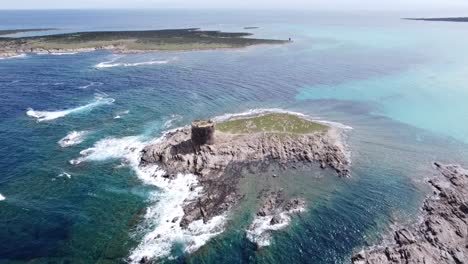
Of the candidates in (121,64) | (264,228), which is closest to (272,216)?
(264,228)

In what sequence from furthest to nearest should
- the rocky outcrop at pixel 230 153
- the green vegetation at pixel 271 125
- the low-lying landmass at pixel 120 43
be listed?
the low-lying landmass at pixel 120 43 → the green vegetation at pixel 271 125 → the rocky outcrop at pixel 230 153

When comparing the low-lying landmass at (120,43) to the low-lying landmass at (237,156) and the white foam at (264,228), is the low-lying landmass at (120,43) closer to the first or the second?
the low-lying landmass at (237,156)

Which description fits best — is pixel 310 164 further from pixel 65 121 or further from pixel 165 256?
pixel 65 121

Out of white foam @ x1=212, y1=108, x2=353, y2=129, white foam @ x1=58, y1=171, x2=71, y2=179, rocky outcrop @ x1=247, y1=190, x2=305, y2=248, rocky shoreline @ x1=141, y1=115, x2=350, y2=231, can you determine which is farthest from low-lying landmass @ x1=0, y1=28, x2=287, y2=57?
rocky outcrop @ x1=247, y1=190, x2=305, y2=248

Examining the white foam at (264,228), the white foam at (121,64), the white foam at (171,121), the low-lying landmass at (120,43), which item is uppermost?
the low-lying landmass at (120,43)

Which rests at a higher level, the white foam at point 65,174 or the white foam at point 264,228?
the white foam at point 65,174

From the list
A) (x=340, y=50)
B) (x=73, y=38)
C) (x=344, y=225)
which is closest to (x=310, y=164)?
(x=344, y=225)

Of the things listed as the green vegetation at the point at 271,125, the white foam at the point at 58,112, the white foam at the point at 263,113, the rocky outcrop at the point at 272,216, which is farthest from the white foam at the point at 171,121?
the rocky outcrop at the point at 272,216
